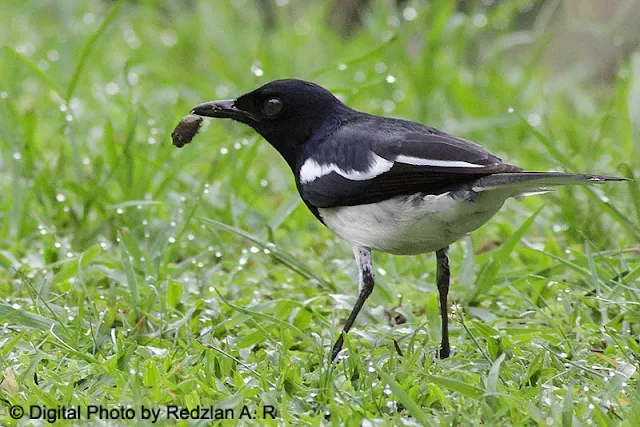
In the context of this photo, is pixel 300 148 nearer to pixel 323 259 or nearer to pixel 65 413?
pixel 323 259

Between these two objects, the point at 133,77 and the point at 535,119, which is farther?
the point at 133,77

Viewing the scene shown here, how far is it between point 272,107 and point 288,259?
687 mm

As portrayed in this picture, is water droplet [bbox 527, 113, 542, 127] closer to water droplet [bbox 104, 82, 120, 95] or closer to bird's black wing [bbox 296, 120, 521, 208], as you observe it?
water droplet [bbox 104, 82, 120, 95]

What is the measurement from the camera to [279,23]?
9.59 meters

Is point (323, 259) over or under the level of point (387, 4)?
under

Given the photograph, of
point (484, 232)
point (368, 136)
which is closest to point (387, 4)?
point (484, 232)

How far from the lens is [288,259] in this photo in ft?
14.9

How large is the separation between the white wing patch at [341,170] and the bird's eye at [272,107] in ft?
0.96

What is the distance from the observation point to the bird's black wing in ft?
12.6

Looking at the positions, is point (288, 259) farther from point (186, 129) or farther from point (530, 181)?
point (530, 181)

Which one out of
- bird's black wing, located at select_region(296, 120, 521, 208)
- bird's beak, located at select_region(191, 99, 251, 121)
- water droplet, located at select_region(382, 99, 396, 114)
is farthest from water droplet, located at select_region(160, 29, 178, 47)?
bird's black wing, located at select_region(296, 120, 521, 208)

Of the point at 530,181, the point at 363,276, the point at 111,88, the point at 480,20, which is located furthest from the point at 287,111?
the point at 480,20

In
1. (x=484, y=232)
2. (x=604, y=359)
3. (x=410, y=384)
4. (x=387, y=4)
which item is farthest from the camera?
(x=387, y=4)

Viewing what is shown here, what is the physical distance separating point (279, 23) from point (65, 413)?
6818 mm
